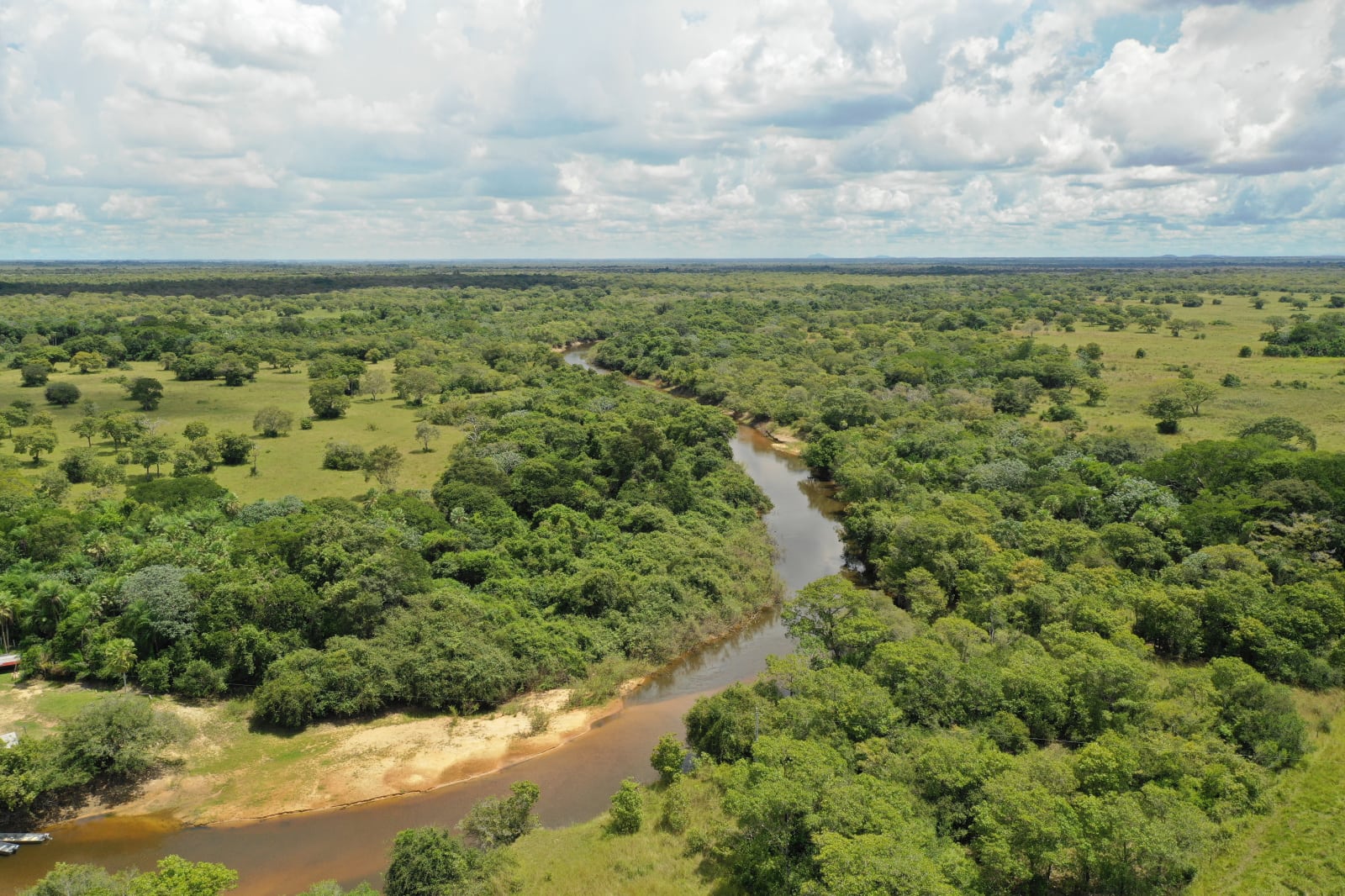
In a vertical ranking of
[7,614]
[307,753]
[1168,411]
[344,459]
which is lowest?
[307,753]

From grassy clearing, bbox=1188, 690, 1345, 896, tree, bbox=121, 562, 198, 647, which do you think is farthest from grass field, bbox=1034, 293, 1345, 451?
tree, bbox=121, 562, 198, 647

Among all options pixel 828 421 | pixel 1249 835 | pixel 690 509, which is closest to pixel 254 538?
pixel 690 509

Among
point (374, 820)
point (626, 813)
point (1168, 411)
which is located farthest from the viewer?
point (1168, 411)

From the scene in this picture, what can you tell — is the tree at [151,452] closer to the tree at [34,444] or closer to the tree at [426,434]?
the tree at [34,444]

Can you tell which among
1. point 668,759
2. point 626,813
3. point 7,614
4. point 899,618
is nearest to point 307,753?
point 626,813

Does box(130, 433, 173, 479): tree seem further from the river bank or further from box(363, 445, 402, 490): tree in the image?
the river bank

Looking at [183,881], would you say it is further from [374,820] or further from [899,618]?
[899,618]
